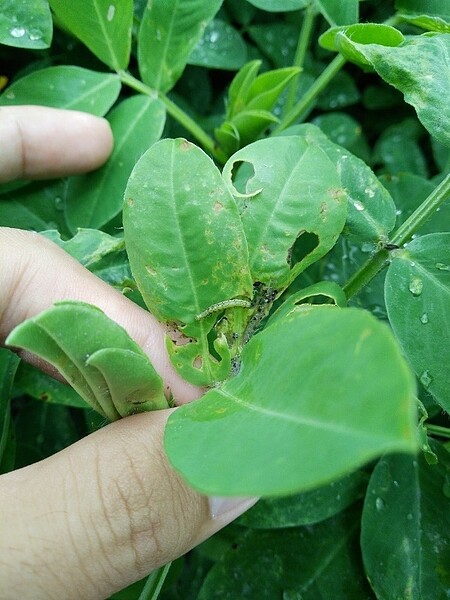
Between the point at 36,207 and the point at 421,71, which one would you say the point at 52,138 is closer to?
the point at 36,207

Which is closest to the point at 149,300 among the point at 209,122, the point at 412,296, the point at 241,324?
the point at 241,324

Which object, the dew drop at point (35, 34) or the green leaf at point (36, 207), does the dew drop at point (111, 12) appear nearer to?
the dew drop at point (35, 34)

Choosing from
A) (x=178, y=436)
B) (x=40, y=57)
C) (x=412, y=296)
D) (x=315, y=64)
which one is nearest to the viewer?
(x=178, y=436)

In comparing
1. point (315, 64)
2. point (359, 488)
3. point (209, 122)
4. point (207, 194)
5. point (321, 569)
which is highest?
point (207, 194)

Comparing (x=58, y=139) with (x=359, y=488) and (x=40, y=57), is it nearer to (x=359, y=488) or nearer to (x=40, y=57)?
(x=40, y=57)

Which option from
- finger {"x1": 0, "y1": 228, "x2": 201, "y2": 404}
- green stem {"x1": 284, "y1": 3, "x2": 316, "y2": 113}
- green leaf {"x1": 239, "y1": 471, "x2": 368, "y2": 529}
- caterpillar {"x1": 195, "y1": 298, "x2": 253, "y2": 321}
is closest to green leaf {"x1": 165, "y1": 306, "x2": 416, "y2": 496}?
caterpillar {"x1": 195, "y1": 298, "x2": 253, "y2": 321}

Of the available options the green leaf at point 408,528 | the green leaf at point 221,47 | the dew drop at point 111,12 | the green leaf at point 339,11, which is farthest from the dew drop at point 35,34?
the green leaf at point 408,528
